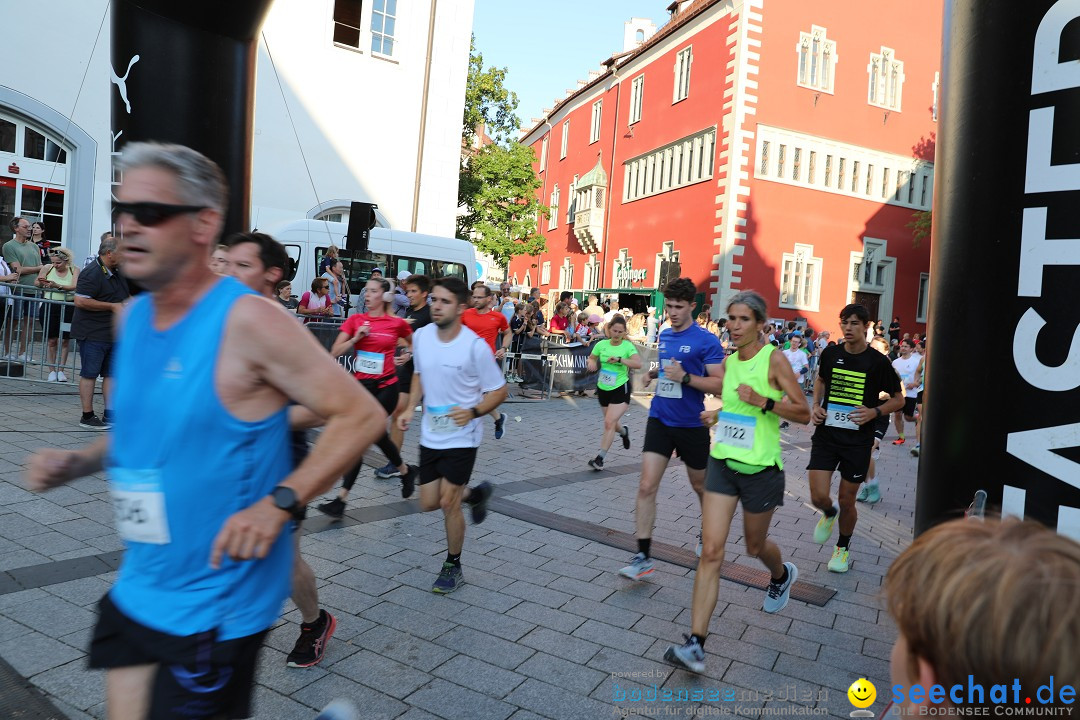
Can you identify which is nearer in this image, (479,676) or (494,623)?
(479,676)

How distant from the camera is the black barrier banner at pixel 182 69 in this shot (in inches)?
175

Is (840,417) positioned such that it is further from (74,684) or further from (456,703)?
(74,684)

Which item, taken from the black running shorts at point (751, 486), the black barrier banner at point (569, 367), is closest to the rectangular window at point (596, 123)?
the black barrier banner at point (569, 367)

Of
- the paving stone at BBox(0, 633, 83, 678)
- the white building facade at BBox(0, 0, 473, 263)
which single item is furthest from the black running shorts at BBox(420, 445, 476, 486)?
the white building facade at BBox(0, 0, 473, 263)

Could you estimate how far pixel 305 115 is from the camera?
20297 mm

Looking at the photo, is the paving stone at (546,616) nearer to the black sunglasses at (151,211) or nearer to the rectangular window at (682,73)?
the black sunglasses at (151,211)

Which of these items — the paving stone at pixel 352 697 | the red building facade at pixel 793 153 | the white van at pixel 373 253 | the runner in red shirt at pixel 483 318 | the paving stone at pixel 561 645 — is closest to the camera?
the paving stone at pixel 352 697

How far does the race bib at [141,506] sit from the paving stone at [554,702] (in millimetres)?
1956

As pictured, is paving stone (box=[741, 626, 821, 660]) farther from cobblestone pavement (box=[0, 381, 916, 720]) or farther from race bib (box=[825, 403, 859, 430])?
race bib (box=[825, 403, 859, 430])

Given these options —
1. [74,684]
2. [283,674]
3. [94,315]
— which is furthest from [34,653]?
[94,315]

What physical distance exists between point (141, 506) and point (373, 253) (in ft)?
51.7

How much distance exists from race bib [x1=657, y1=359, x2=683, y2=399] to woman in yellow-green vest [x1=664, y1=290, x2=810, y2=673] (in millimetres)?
738

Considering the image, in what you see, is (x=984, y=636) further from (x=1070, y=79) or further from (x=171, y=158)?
(x=1070, y=79)

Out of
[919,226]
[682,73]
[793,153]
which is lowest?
[919,226]
